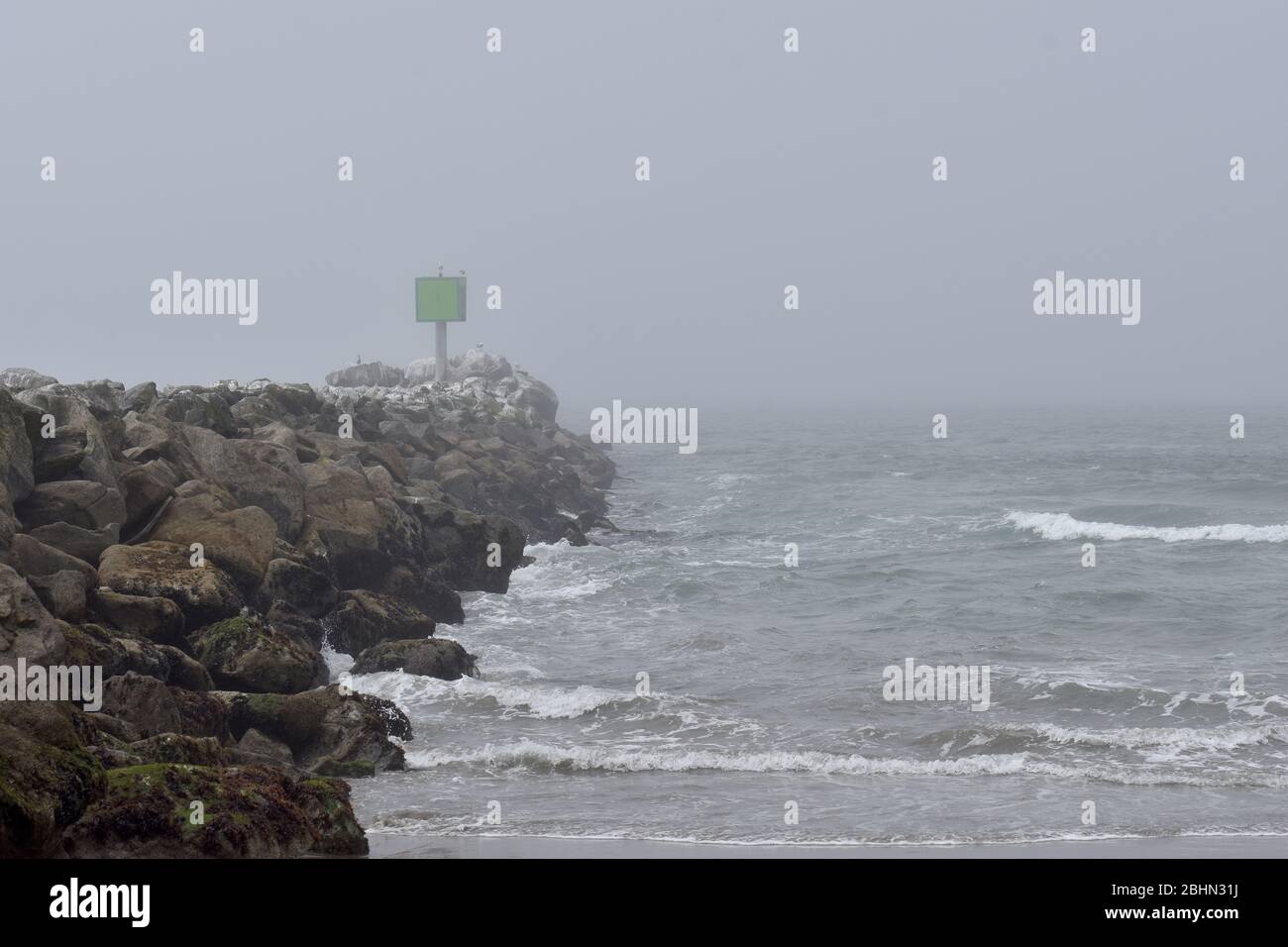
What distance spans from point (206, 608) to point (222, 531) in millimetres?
2549

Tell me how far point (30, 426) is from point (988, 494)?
45368 millimetres

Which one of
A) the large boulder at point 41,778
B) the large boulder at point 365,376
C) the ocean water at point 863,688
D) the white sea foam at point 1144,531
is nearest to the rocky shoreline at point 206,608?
the large boulder at point 41,778

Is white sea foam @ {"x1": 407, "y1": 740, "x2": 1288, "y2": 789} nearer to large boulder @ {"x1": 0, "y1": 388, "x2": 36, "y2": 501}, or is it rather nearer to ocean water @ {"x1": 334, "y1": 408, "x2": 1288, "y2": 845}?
ocean water @ {"x1": 334, "y1": 408, "x2": 1288, "y2": 845}

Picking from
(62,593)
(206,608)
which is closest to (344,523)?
(206,608)

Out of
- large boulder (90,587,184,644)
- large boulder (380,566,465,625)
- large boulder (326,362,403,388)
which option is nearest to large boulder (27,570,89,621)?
large boulder (90,587,184,644)

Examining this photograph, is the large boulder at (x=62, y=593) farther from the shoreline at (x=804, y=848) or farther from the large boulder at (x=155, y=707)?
the shoreline at (x=804, y=848)

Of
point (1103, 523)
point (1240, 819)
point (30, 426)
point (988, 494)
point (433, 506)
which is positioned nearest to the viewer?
point (1240, 819)

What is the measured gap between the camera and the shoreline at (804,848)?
1198cm

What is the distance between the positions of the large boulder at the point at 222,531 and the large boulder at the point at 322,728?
14.8 feet

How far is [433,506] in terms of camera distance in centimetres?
2903

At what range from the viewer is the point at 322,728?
15031mm

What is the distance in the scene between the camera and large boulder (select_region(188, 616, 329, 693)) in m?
16.2
